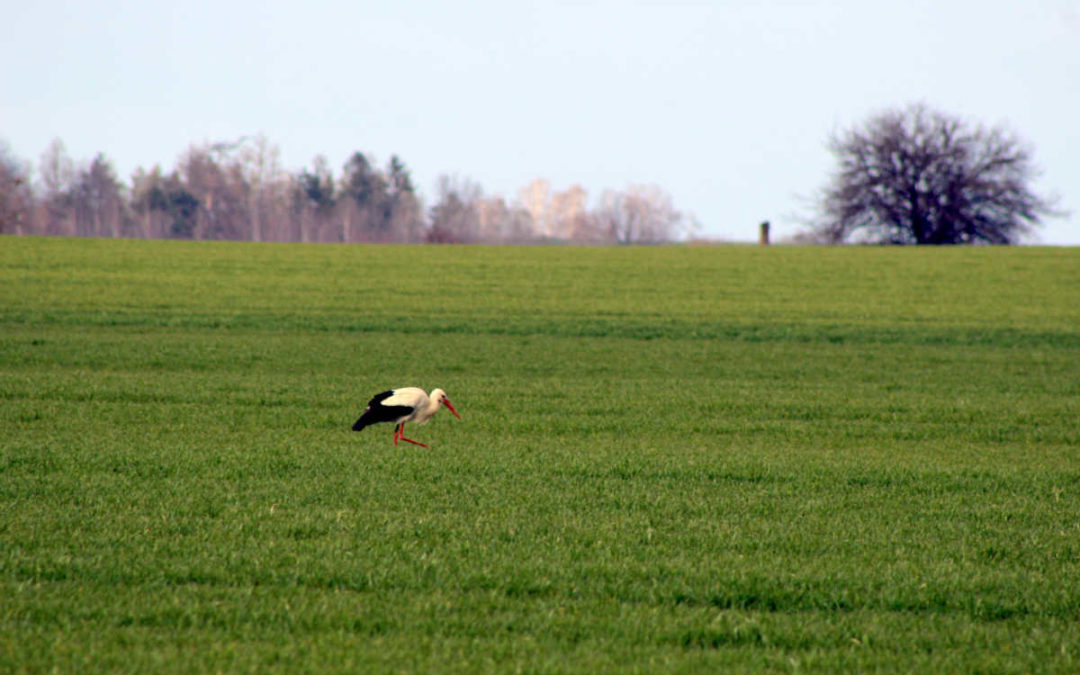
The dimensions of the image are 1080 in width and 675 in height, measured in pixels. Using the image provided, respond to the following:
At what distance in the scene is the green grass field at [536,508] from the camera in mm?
4820

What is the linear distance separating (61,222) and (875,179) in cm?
8927

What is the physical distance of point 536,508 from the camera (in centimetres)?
734

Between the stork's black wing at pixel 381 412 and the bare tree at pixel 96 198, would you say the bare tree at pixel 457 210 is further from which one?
the stork's black wing at pixel 381 412

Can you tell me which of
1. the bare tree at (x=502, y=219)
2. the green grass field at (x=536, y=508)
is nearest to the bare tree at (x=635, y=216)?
the bare tree at (x=502, y=219)

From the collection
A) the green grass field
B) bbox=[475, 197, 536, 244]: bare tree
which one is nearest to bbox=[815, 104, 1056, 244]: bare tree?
the green grass field

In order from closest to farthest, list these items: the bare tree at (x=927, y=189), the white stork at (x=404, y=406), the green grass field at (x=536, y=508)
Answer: the green grass field at (x=536, y=508) < the white stork at (x=404, y=406) < the bare tree at (x=927, y=189)

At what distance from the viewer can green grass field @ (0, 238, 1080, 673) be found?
4.82 metres

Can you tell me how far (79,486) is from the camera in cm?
764

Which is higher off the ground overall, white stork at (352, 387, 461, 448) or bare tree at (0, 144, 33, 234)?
bare tree at (0, 144, 33, 234)

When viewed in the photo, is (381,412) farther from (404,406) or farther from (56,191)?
(56,191)

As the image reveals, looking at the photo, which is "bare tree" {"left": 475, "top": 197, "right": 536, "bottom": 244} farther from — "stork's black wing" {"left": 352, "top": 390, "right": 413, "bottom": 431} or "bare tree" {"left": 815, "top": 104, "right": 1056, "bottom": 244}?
"stork's black wing" {"left": 352, "top": 390, "right": 413, "bottom": 431}

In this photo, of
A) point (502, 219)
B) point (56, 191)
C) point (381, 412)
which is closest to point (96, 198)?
point (56, 191)

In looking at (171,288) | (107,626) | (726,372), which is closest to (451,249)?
(171,288)

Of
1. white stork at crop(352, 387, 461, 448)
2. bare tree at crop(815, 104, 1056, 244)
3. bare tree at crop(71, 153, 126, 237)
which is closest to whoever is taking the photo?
white stork at crop(352, 387, 461, 448)
